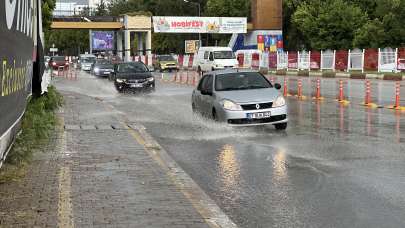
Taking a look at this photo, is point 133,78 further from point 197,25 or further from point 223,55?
point 197,25

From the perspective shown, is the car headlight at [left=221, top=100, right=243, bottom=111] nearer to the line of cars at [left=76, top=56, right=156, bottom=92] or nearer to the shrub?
the shrub

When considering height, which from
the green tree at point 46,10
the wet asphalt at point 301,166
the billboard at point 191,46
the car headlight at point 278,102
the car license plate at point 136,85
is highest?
the billboard at point 191,46

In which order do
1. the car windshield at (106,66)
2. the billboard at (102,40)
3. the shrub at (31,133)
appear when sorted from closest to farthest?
the shrub at (31,133) → the car windshield at (106,66) → the billboard at (102,40)

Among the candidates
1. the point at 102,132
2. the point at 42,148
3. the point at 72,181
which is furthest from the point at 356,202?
the point at 102,132

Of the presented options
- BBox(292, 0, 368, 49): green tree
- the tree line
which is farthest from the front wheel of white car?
BBox(292, 0, 368, 49): green tree

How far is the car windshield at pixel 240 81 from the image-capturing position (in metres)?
15.1

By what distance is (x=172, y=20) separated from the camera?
7069cm

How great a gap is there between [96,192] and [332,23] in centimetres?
6313

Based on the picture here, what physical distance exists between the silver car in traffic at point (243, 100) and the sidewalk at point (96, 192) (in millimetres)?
3169

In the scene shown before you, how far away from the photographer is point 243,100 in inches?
554

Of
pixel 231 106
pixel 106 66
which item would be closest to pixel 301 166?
pixel 231 106

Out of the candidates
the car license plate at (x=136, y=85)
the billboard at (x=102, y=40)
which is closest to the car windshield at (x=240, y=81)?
the car license plate at (x=136, y=85)

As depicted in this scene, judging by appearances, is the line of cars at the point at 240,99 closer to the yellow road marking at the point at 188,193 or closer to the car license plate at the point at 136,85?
the yellow road marking at the point at 188,193

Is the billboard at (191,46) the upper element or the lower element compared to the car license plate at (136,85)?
upper
